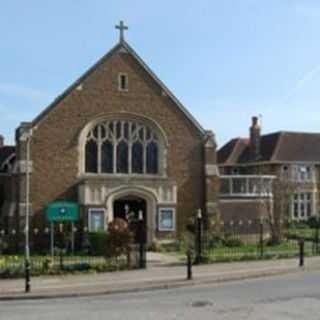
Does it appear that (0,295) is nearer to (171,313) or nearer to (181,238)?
(171,313)

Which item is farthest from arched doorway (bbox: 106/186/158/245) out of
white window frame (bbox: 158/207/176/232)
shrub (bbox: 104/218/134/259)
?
shrub (bbox: 104/218/134/259)

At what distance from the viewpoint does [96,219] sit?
35125mm

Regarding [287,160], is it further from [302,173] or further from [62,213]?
[62,213]

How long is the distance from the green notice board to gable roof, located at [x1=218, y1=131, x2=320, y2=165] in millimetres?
29524

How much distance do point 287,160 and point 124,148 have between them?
86.6 feet

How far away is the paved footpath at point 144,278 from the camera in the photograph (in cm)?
2028

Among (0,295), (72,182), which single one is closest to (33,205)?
(72,182)

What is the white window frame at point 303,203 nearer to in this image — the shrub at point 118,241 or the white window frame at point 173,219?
the white window frame at point 173,219

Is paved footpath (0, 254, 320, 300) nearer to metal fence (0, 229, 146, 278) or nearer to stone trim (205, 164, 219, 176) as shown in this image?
metal fence (0, 229, 146, 278)

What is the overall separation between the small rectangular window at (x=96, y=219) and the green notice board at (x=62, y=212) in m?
1.27

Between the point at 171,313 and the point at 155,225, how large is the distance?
2119 centimetres

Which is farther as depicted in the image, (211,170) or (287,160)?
(287,160)

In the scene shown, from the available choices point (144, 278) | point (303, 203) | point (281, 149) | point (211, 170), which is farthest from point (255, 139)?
point (144, 278)

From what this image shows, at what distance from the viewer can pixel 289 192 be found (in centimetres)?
4188
